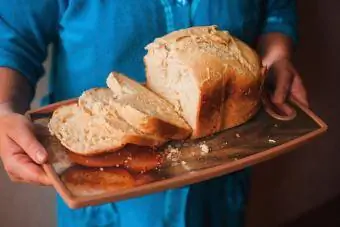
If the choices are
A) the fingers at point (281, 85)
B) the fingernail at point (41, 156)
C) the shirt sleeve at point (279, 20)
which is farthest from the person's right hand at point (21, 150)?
the shirt sleeve at point (279, 20)

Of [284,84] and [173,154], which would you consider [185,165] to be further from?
[284,84]

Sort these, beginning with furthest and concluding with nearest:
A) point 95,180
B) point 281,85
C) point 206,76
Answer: point 281,85
point 206,76
point 95,180

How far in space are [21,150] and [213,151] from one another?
0.83 ft

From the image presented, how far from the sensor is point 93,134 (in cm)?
76

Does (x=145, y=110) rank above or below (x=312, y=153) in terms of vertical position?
above

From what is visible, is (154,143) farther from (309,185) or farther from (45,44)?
(309,185)

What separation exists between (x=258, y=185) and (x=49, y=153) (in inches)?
37.7

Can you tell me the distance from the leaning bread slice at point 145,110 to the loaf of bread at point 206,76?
0.06ft

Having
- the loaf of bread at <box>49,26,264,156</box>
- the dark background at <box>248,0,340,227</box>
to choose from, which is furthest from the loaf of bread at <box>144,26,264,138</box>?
the dark background at <box>248,0,340,227</box>

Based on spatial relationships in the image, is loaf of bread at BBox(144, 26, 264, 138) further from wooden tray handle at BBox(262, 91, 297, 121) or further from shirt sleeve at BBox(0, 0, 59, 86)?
shirt sleeve at BBox(0, 0, 59, 86)

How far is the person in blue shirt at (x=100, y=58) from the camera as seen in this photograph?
818mm

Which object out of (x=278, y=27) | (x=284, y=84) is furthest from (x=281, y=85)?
(x=278, y=27)

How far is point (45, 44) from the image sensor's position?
0.88 m

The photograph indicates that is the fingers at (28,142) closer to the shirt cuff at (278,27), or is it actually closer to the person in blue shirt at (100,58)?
the person in blue shirt at (100,58)
